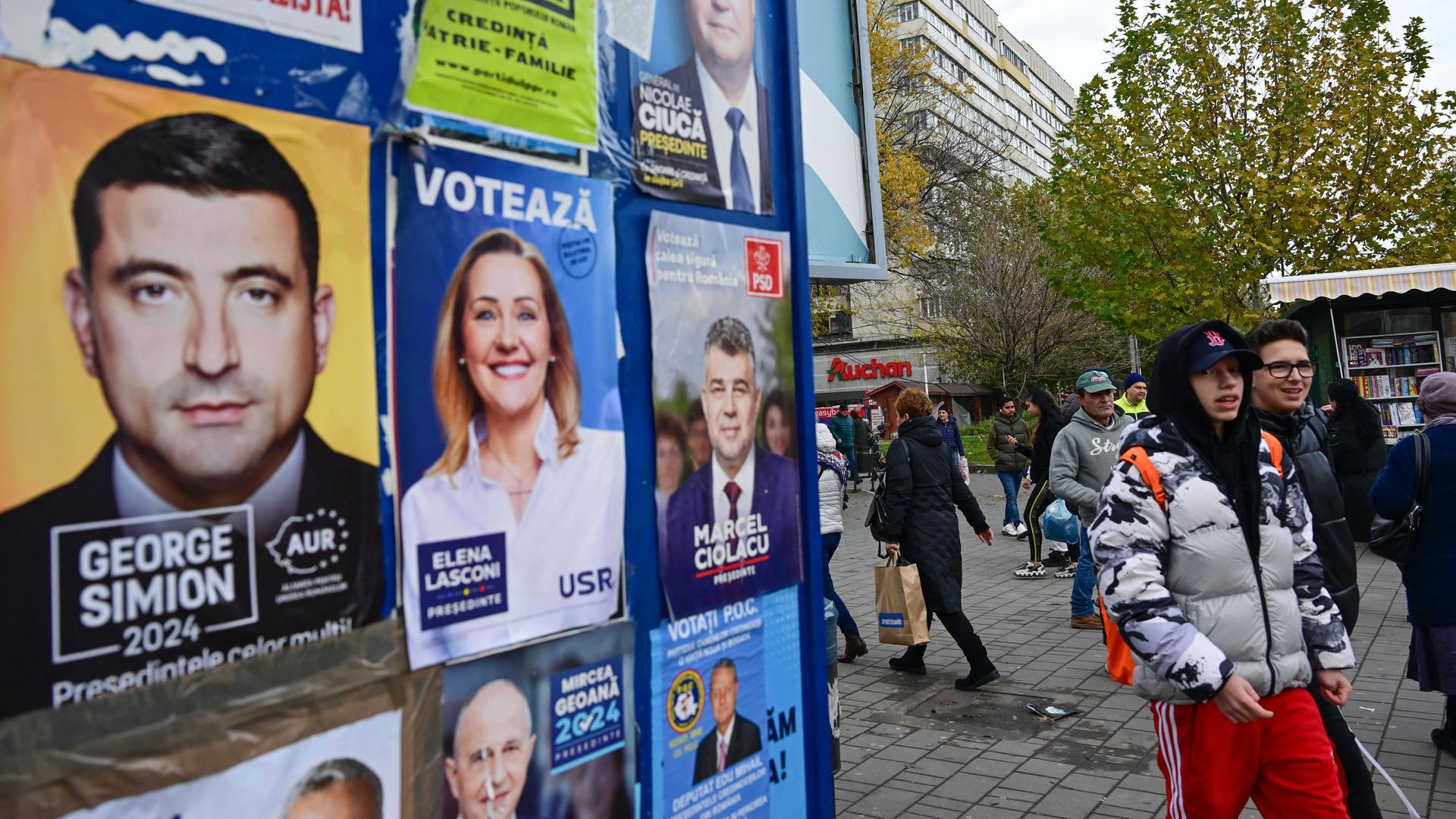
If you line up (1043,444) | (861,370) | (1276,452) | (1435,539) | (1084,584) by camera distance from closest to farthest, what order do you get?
(1276,452), (1435,539), (1084,584), (1043,444), (861,370)

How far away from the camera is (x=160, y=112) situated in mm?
1488

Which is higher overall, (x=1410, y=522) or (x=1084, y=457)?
(x=1084, y=457)

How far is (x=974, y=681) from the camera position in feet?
22.4

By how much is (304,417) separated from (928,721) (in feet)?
16.8

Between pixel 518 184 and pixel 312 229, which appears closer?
pixel 312 229

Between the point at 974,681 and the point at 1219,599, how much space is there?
3892mm

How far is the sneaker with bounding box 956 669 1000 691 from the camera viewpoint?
6.81m

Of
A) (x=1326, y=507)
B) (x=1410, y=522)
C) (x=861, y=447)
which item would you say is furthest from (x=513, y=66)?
(x=861, y=447)

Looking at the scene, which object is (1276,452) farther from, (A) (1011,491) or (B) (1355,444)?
(A) (1011,491)

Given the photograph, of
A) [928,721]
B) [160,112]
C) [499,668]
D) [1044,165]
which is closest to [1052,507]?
[928,721]

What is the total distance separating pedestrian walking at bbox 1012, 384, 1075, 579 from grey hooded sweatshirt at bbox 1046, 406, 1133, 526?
86.8 inches

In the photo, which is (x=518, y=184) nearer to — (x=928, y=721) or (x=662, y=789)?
(x=662, y=789)

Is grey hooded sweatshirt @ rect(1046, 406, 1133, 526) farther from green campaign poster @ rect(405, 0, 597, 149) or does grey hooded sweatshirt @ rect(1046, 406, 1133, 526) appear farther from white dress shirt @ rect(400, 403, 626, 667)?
green campaign poster @ rect(405, 0, 597, 149)

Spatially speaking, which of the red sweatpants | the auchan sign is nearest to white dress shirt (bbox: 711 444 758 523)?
the red sweatpants
